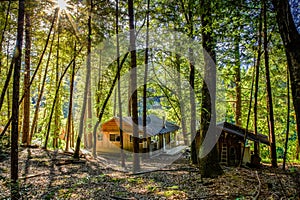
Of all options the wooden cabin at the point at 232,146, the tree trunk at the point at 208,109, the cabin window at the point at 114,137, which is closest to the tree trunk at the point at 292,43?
the tree trunk at the point at 208,109

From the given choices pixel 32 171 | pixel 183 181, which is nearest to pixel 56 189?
A: pixel 32 171

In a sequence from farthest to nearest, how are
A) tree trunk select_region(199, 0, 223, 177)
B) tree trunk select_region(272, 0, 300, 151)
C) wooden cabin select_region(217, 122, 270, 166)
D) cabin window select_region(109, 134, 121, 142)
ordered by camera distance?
cabin window select_region(109, 134, 121, 142) → wooden cabin select_region(217, 122, 270, 166) → tree trunk select_region(199, 0, 223, 177) → tree trunk select_region(272, 0, 300, 151)

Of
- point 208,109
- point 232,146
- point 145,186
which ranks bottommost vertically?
point 145,186

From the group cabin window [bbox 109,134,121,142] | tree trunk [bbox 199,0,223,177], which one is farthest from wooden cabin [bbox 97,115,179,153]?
tree trunk [bbox 199,0,223,177]

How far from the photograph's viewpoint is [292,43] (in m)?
3.16

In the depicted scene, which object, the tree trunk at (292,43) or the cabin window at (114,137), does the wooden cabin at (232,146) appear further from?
the cabin window at (114,137)

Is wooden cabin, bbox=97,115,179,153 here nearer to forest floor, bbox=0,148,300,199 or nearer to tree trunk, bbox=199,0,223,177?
forest floor, bbox=0,148,300,199

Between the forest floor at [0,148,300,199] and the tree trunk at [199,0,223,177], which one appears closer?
the forest floor at [0,148,300,199]

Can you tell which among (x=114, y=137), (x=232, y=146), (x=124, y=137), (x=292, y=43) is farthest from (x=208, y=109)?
(x=114, y=137)

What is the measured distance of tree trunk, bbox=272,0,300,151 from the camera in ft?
10.3

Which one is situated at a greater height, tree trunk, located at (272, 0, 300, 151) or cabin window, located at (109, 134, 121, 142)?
tree trunk, located at (272, 0, 300, 151)

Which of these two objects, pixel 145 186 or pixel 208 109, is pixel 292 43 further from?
pixel 145 186

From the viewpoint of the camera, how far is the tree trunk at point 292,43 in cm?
313

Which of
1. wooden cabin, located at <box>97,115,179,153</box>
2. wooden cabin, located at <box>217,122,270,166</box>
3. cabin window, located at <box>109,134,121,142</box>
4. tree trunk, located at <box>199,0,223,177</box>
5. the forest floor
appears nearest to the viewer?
the forest floor
